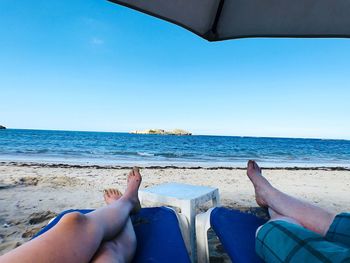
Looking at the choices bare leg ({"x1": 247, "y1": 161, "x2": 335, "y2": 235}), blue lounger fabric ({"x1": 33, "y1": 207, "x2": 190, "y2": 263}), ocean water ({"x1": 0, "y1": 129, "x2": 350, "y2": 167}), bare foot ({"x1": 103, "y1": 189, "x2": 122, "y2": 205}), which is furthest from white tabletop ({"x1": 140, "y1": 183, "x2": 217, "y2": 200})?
ocean water ({"x1": 0, "y1": 129, "x2": 350, "y2": 167})

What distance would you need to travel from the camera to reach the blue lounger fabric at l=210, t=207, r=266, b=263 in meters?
1.10

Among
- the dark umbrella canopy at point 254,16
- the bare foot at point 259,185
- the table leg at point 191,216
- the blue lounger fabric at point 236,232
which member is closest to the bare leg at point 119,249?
the blue lounger fabric at point 236,232

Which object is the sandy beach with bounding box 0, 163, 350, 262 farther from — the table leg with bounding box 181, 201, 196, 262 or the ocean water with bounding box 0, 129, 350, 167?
the ocean water with bounding box 0, 129, 350, 167

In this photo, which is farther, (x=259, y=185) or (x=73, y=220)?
(x=259, y=185)

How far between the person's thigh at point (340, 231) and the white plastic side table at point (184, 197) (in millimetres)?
882

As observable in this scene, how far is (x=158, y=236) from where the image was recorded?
1.28 m

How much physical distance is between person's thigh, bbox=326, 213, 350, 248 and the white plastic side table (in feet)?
2.89

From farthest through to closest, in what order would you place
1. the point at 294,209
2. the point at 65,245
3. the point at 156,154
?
the point at 156,154, the point at 294,209, the point at 65,245

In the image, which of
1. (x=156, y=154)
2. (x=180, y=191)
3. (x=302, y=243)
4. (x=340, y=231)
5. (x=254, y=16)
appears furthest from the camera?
(x=156, y=154)

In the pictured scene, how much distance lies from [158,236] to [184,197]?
1.63 feet

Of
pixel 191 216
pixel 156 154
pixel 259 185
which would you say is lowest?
pixel 156 154

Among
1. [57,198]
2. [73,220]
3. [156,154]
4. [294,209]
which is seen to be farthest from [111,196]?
[156,154]

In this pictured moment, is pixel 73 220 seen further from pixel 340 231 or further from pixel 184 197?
pixel 184 197

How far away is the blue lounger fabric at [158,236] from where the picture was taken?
3.48 ft
